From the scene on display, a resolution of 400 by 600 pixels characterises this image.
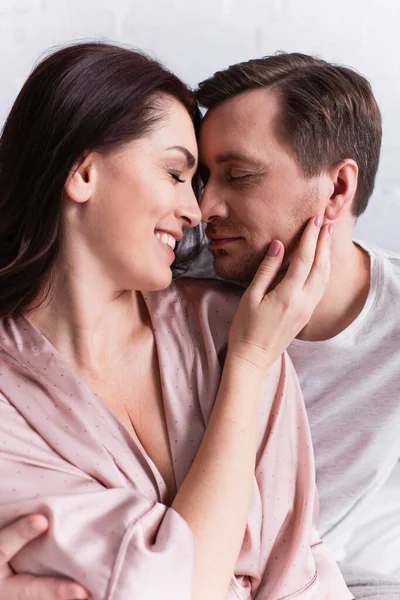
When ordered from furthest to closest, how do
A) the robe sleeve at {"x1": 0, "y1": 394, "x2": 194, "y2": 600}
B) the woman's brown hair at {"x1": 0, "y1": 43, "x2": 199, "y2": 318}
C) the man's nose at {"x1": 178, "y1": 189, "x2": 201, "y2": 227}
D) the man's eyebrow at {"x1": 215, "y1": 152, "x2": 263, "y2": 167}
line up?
the man's eyebrow at {"x1": 215, "y1": 152, "x2": 263, "y2": 167}
the man's nose at {"x1": 178, "y1": 189, "x2": 201, "y2": 227}
the woman's brown hair at {"x1": 0, "y1": 43, "x2": 199, "y2": 318}
the robe sleeve at {"x1": 0, "y1": 394, "x2": 194, "y2": 600}

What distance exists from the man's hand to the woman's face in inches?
16.5

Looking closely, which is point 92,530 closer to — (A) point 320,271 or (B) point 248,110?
(A) point 320,271

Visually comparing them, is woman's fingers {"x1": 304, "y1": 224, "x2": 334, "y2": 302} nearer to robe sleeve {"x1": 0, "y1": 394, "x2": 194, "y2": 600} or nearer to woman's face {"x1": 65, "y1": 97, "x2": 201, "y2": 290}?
woman's face {"x1": 65, "y1": 97, "x2": 201, "y2": 290}

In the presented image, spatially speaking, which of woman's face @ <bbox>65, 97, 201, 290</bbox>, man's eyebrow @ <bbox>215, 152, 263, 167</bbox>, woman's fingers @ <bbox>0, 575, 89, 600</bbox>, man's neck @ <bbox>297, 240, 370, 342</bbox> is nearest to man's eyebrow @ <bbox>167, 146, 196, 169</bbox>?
woman's face @ <bbox>65, 97, 201, 290</bbox>

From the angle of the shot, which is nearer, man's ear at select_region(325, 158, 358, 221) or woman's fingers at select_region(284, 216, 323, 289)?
woman's fingers at select_region(284, 216, 323, 289)

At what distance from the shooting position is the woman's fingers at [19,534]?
3.67 ft

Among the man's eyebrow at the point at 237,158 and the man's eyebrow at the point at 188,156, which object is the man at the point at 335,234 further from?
the man's eyebrow at the point at 188,156

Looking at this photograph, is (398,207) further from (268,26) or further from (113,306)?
(113,306)

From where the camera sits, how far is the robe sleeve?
111cm

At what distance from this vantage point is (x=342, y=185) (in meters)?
1.56

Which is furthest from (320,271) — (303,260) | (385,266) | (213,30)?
(213,30)

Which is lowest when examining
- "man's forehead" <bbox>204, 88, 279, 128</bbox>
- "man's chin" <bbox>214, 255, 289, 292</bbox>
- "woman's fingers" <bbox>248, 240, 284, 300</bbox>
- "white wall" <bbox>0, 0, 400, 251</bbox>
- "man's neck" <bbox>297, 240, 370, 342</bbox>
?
"man's neck" <bbox>297, 240, 370, 342</bbox>

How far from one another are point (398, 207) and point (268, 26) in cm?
56

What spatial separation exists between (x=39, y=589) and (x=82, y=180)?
613 millimetres
